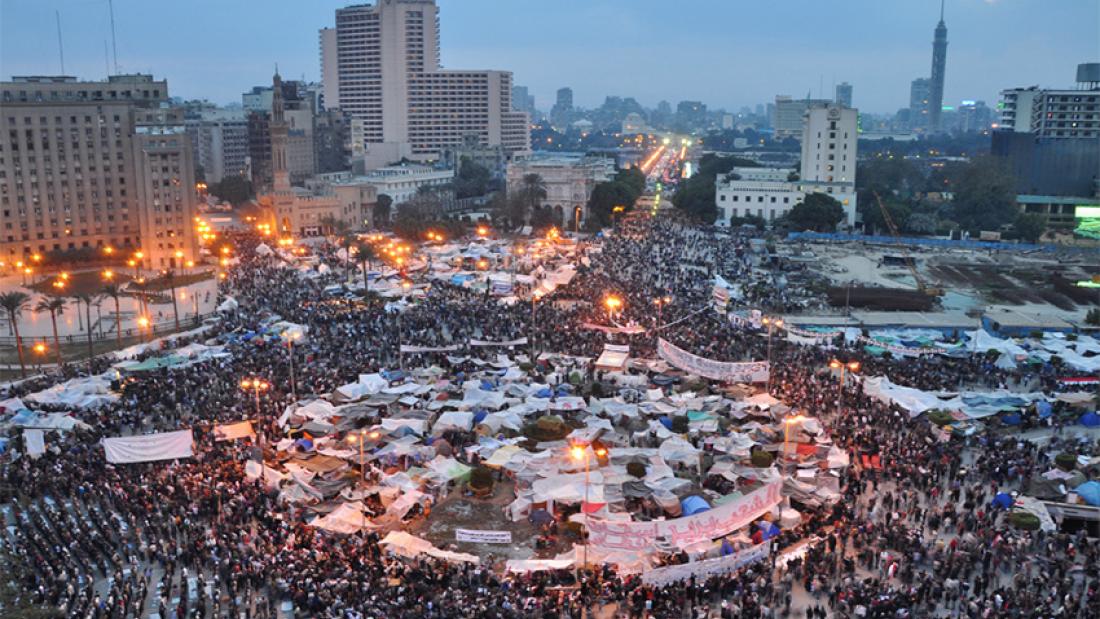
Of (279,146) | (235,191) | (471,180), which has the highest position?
(279,146)

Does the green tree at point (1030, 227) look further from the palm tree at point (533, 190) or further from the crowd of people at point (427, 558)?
the crowd of people at point (427, 558)

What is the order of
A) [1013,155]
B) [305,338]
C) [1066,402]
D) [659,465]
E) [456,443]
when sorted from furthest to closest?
[1013,155], [305,338], [1066,402], [456,443], [659,465]

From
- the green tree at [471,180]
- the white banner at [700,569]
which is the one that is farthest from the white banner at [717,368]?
the green tree at [471,180]

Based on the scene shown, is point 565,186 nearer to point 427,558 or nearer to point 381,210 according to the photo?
point 381,210

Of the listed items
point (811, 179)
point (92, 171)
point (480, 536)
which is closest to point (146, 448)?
point (480, 536)

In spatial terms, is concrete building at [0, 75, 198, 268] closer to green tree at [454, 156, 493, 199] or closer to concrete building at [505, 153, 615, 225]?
concrete building at [505, 153, 615, 225]

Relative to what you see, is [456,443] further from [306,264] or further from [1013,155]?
[1013,155]

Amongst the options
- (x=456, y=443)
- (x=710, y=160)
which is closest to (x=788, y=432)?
(x=456, y=443)
